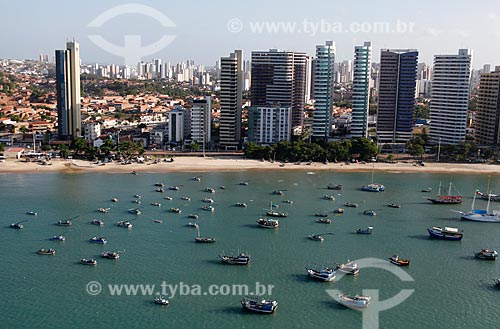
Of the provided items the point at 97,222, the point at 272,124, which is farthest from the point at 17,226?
the point at 272,124

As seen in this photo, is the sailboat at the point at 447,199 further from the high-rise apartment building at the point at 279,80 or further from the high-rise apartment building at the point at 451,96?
the high-rise apartment building at the point at 279,80

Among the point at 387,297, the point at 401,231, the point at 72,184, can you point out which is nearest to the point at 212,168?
the point at 72,184

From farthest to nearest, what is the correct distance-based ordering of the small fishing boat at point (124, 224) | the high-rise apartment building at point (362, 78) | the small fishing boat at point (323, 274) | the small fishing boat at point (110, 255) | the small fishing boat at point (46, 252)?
the high-rise apartment building at point (362, 78), the small fishing boat at point (124, 224), the small fishing boat at point (46, 252), the small fishing boat at point (110, 255), the small fishing boat at point (323, 274)

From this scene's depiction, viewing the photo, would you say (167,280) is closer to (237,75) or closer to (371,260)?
(371,260)

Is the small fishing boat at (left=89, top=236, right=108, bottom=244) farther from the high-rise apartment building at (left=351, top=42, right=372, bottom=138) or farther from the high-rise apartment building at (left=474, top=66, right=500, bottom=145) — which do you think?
the high-rise apartment building at (left=474, top=66, right=500, bottom=145)

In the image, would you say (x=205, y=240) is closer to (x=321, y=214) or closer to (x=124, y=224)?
(x=124, y=224)

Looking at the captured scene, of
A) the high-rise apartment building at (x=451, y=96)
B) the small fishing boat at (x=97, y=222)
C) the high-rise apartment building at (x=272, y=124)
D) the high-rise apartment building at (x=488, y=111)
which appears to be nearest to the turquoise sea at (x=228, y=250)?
the small fishing boat at (x=97, y=222)
